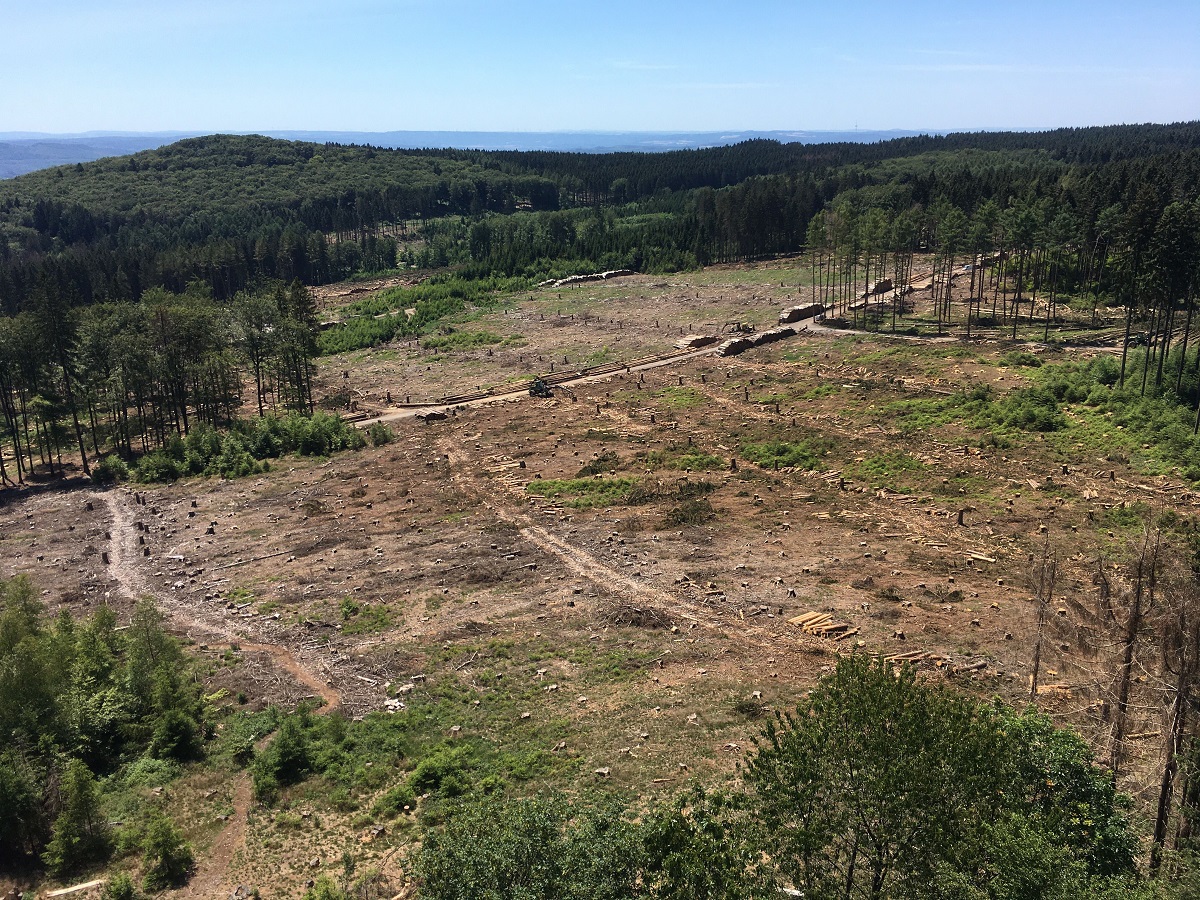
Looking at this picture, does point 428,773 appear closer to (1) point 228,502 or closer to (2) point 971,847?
(2) point 971,847

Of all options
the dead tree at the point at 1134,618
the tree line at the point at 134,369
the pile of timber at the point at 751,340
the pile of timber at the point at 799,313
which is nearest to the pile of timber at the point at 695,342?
the pile of timber at the point at 751,340

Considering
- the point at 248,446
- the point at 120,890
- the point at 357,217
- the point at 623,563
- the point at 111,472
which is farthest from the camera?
the point at 357,217

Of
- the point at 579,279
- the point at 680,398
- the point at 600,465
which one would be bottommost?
the point at 600,465

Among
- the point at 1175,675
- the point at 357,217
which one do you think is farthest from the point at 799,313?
the point at 357,217

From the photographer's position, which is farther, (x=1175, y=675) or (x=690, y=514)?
(x=690, y=514)

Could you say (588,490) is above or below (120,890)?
above

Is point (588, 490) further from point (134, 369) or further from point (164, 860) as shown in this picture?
point (134, 369)

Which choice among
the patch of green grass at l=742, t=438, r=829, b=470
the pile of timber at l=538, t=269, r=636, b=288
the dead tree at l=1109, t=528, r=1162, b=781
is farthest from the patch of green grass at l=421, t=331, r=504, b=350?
the dead tree at l=1109, t=528, r=1162, b=781
